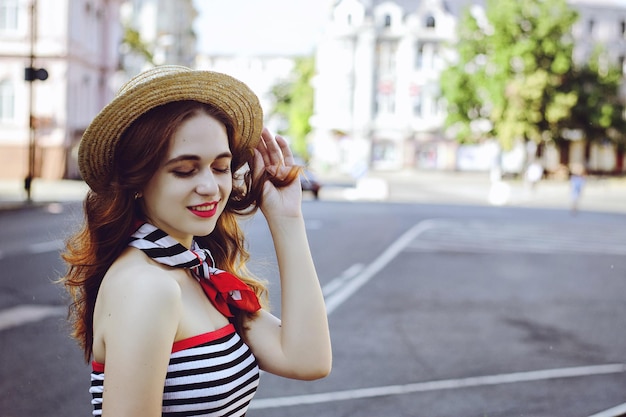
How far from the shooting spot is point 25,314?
30.5 ft

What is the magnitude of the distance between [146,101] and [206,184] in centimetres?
23

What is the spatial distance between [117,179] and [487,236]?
64.8 ft

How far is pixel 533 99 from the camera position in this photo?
178 ft

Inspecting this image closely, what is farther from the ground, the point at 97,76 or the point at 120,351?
the point at 97,76

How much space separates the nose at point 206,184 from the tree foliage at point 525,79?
5322cm

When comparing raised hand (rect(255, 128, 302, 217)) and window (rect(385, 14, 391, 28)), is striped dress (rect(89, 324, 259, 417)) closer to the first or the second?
raised hand (rect(255, 128, 302, 217))

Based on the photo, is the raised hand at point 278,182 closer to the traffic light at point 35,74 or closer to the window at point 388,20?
the traffic light at point 35,74

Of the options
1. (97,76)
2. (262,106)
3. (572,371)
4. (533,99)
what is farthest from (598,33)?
(262,106)

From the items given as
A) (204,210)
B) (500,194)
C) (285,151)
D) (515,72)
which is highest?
(515,72)

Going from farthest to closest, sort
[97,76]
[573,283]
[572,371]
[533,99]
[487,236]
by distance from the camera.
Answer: [533,99] → [97,76] → [487,236] → [573,283] → [572,371]

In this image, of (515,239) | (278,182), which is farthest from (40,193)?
(278,182)

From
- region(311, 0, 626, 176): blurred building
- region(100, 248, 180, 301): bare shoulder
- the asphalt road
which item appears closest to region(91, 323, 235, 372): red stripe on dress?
region(100, 248, 180, 301): bare shoulder

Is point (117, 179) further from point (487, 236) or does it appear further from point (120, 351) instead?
point (487, 236)

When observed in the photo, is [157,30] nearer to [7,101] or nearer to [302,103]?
[302,103]
